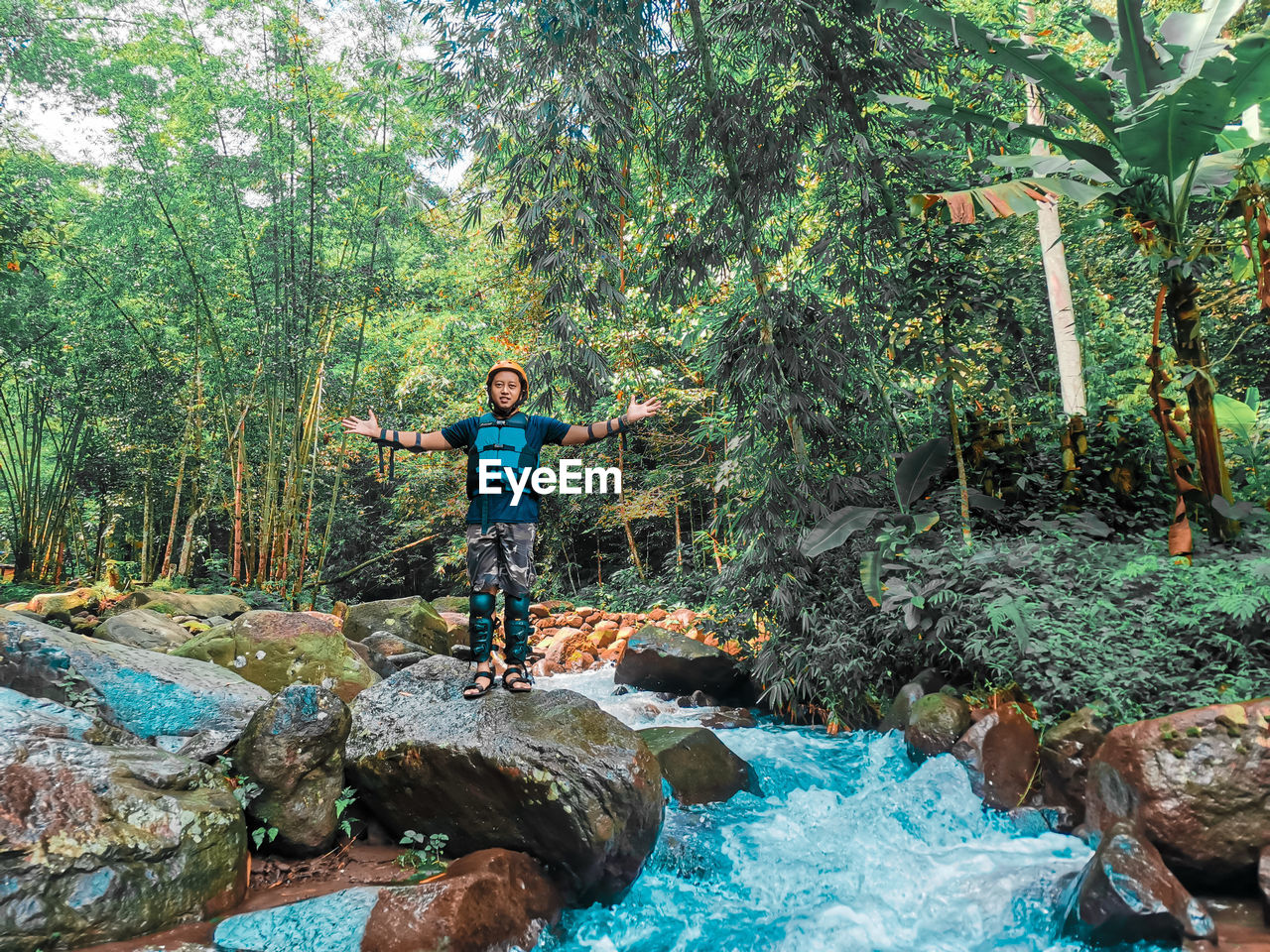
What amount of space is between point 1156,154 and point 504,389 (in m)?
3.59

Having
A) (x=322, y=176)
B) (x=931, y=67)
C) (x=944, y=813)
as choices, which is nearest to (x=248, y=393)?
(x=322, y=176)

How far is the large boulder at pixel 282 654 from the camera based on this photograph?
171 inches

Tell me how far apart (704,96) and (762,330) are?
182 centimetres

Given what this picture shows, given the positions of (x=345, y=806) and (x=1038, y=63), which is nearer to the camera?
(x=345, y=806)

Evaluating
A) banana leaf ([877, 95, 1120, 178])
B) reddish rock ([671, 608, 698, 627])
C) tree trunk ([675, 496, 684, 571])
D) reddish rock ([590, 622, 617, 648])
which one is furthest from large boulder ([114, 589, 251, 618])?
banana leaf ([877, 95, 1120, 178])

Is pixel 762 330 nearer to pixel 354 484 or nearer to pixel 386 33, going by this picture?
pixel 386 33

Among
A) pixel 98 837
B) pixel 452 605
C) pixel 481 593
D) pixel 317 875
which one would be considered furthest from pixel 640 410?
pixel 452 605

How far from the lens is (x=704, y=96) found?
527 cm

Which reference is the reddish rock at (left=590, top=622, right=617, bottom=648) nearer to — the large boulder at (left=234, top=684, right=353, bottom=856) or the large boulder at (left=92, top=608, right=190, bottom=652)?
the large boulder at (left=92, top=608, right=190, bottom=652)

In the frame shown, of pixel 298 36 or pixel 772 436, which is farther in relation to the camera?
pixel 298 36

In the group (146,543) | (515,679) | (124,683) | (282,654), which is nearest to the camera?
(515,679)

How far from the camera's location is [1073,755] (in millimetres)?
3297

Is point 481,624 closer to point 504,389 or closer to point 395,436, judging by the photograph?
point 395,436

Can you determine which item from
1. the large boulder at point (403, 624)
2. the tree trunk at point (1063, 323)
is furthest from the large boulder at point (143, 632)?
the tree trunk at point (1063, 323)
